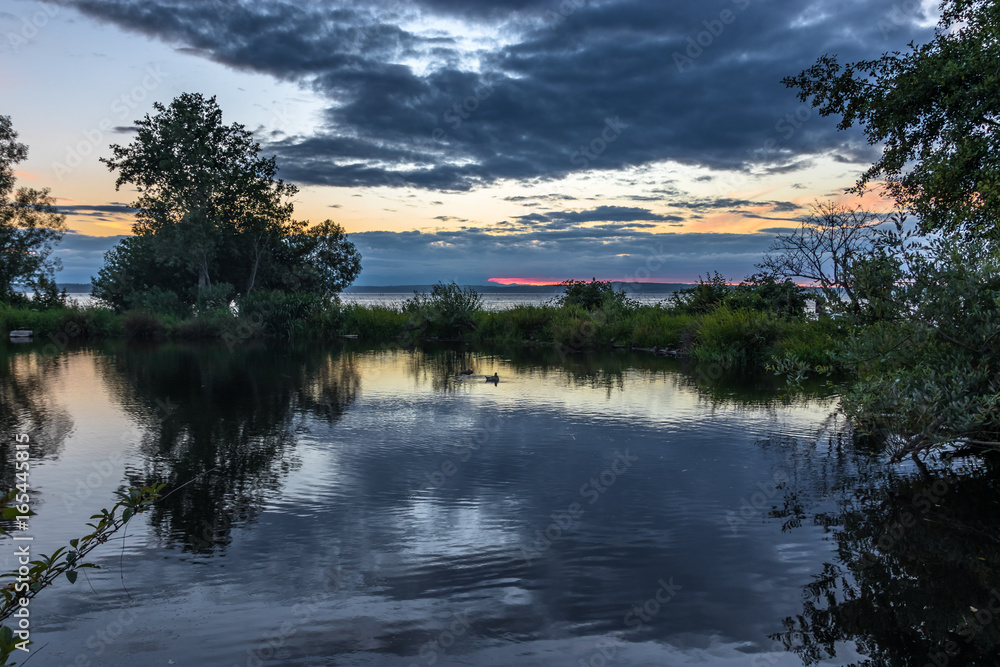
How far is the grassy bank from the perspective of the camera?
21578 mm

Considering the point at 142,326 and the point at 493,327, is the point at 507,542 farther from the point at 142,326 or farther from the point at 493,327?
the point at 142,326

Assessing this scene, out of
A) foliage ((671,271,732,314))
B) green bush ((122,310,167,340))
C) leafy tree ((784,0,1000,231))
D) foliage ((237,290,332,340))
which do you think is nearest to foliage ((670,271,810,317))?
foliage ((671,271,732,314))

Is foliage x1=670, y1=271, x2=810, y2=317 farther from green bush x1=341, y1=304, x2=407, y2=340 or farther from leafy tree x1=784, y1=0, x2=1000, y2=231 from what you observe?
green bush x1=341, y1=304, x2=407, y2=340

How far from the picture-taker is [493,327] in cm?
3111

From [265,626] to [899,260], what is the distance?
23.1 ft

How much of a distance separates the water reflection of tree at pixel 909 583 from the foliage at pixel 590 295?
23.9m

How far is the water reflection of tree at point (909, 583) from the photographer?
437 centimetres

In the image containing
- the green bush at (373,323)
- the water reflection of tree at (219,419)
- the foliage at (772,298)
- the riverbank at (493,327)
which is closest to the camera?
the water reflection of tree at (219,419)

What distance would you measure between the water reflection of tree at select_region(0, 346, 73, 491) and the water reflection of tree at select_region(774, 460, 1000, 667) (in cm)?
881

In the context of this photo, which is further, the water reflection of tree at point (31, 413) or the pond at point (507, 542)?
the water reflection of tree at point (31, 413)

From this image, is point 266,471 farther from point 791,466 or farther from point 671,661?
point 791,466

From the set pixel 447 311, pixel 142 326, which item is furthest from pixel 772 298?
pixel 142 326

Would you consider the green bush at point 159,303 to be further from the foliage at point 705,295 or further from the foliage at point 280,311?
the foliage at point 705,295

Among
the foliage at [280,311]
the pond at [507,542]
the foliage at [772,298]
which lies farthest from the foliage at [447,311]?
the pond at [507,542]
